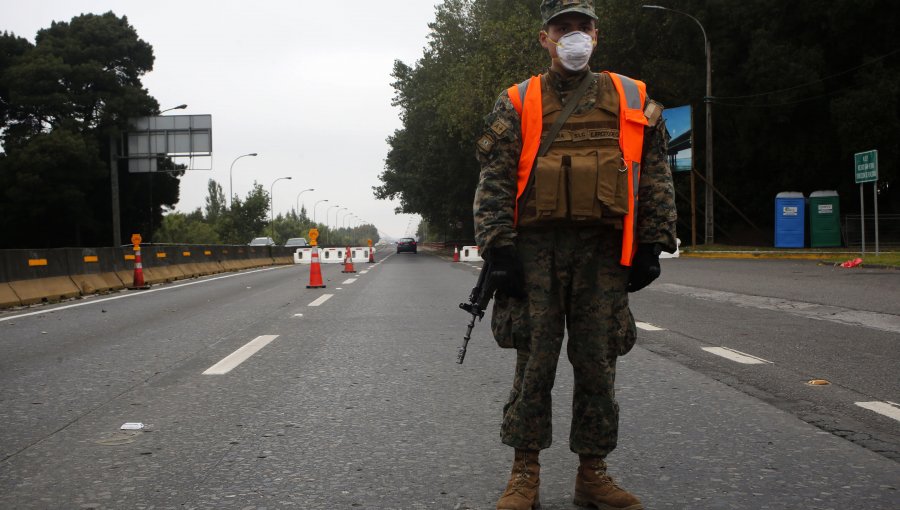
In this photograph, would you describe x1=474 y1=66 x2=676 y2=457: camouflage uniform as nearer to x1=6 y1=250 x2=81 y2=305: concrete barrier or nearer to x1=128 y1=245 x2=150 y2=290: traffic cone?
x1=6 y1=250 x2=81 y2=305: concrete barrier

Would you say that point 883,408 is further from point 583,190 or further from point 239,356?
point 239,356

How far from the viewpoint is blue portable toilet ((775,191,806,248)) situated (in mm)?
32281

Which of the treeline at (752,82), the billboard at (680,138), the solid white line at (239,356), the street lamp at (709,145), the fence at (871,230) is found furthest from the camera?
the billboard at (680,138)

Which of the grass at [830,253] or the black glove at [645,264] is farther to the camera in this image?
the grass at [830,253]

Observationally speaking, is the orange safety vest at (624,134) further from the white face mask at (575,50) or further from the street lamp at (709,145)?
the street lamp at (709,145)

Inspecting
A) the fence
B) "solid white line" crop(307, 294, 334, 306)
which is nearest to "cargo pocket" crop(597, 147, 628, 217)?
"solid white line" crop(307, 294, 334, 306)

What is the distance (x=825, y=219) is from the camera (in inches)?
1265

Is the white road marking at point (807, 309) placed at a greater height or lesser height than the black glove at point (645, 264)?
lesser

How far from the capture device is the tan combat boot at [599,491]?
309 centimetres

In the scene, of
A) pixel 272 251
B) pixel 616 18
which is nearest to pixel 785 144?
pixel 616 18

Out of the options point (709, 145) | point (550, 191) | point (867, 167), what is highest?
point (709, 145)

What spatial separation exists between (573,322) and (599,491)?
0.64 metres

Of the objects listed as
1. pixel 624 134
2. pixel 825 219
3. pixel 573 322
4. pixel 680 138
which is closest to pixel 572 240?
pixel 573 322

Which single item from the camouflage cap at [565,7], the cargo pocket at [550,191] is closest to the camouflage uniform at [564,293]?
the cargo pocket at [550,191]
